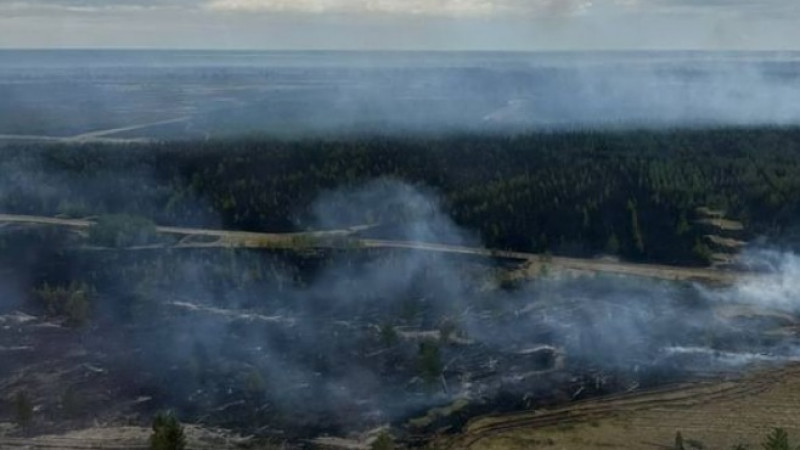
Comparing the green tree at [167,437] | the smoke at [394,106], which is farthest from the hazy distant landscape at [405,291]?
the smoke at [394,106]

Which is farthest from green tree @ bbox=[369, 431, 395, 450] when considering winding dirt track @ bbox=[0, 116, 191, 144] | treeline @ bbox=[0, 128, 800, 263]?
winding dirt track @ bbox=[0, 116, 191, 144]

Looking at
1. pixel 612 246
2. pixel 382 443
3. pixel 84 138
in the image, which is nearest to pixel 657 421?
pixel 382 443

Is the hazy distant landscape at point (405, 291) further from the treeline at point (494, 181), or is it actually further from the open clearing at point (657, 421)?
the treeline at point (494, 181)

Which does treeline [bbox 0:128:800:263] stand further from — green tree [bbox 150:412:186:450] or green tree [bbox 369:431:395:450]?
green tree [bbox 150:412:186:450]

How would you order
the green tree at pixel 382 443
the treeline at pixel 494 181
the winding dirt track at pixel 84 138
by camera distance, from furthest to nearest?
the winding dirt track at pixel 84 138, the treeline at pixel 494 181, the green tree at pixel 382 443

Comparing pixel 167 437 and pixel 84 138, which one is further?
pixel 84 138

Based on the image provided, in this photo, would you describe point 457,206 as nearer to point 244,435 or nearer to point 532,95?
point 244,435

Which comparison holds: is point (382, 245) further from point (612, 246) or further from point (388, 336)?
point (388, 336)
